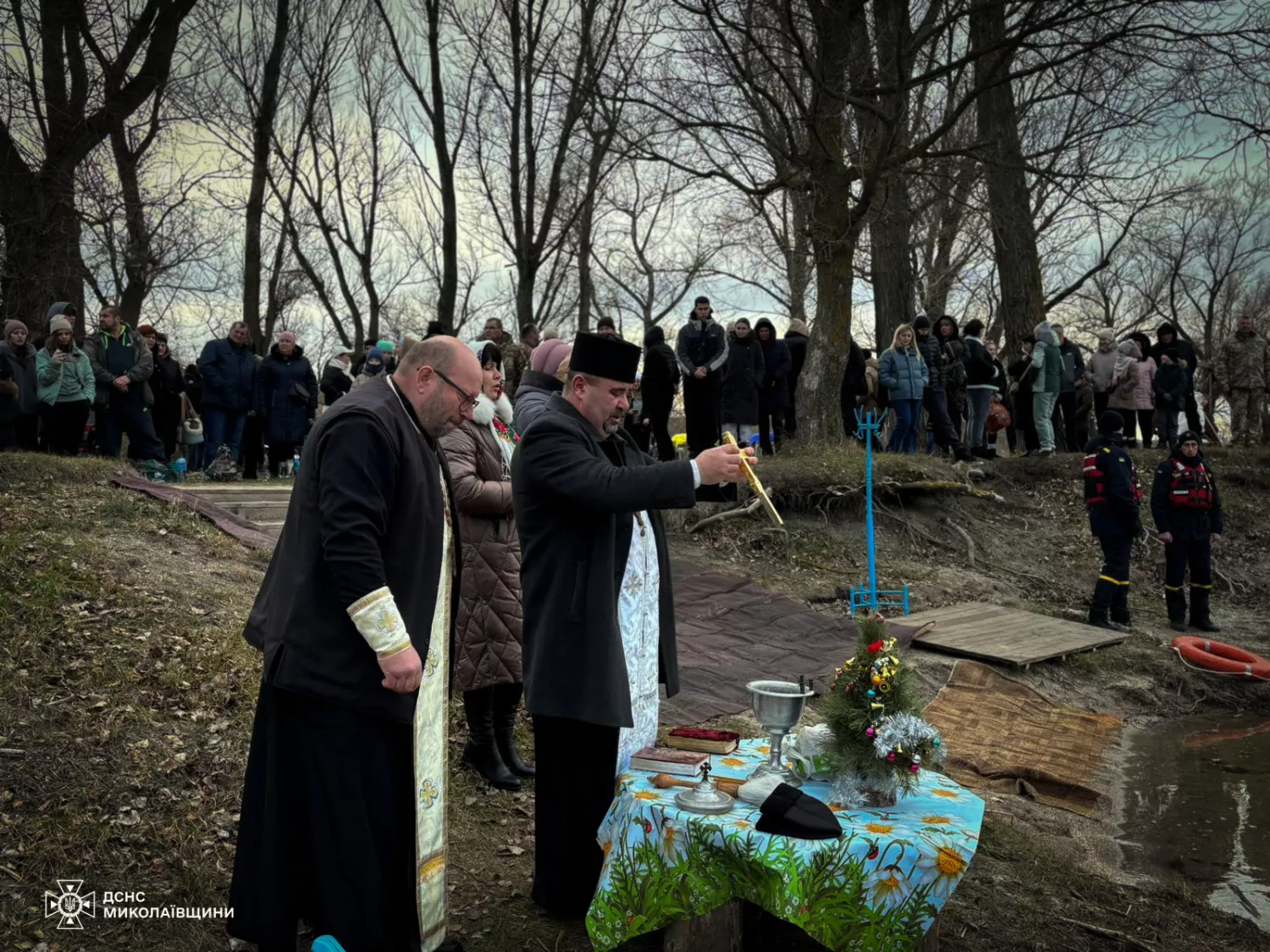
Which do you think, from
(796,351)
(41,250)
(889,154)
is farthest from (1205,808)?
(41,250)

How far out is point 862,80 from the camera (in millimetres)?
13062

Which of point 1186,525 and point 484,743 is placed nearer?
point 484,743

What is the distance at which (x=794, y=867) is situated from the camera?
129 inches

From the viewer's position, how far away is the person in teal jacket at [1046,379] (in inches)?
595

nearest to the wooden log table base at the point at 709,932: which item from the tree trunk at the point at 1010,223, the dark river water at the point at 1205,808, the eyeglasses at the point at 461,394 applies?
the eyeglasses at the point at 461,394

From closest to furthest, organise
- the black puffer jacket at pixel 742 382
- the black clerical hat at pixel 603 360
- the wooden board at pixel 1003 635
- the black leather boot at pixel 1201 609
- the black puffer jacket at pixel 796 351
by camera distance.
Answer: the black clerical hat at pixel 603 360 < the wooden board at pixel 1003 635 < the black leather boot at pixel 1201 609 < the black puffer jacket at pixel 742 382 < the black puffer jacket at pixel 796 351

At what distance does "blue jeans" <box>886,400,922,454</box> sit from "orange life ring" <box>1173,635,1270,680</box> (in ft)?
15.7

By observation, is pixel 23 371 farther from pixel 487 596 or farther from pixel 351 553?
pixel 351 553

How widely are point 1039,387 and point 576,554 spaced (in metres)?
13.0

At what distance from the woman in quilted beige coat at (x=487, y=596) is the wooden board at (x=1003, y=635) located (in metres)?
4.74

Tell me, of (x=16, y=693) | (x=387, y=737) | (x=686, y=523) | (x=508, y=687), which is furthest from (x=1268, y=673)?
(x=16, y=693)

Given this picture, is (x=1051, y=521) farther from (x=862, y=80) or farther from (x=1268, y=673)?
(x=862, y=80)

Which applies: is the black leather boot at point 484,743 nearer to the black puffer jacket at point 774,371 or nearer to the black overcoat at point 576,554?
the black overcoat at point 576,554

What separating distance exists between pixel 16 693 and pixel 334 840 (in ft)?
9.41
